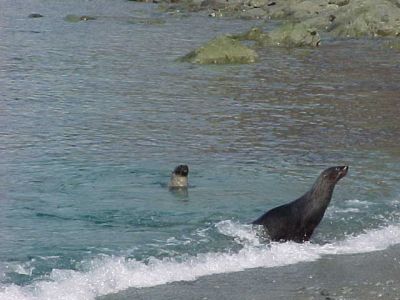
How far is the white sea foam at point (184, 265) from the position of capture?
8.88 metres

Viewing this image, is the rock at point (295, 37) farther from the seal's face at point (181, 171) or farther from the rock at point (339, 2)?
the seal's face at point (181, 171)

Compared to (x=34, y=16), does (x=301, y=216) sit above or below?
above

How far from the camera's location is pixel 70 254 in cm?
1030

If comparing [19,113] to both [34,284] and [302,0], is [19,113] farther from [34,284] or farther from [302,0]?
[302,0]

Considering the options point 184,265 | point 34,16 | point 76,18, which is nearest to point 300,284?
point 184,265

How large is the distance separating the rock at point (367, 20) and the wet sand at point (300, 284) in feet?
89.4

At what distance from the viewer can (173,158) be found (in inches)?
614

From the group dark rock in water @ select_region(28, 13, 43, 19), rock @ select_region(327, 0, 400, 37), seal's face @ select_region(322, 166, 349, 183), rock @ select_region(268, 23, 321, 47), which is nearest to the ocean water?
seal's face @ select_region(322, 166, 349, 183)

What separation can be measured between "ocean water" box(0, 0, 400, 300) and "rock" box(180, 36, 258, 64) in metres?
0.67

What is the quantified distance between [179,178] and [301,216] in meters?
3.04

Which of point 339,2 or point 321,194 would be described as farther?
point 339,2

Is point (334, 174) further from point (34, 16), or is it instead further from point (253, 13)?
point (253, 13)

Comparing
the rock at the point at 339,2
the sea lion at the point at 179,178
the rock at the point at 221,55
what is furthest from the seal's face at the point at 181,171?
the rock at the point at 339,2

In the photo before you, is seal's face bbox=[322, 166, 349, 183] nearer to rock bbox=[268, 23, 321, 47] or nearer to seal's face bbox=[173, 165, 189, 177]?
seal's face bbox=[173, 165, 189, 177]
